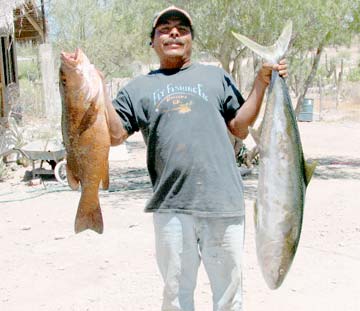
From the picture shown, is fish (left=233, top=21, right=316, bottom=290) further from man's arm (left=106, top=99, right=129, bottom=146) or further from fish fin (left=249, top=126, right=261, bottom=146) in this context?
man's arm (left=106, top=99, right=129, bottom=146)

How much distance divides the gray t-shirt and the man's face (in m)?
0.09

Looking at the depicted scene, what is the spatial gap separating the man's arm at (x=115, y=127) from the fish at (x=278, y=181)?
0.62 m

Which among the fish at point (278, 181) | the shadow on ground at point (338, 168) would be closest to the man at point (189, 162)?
the fish at point (278, 181)

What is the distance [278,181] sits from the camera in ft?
9.07

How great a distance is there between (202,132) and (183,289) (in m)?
0.77

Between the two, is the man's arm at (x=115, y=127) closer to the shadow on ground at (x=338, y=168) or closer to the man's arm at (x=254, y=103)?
the man's arm at (x=254, y=103)

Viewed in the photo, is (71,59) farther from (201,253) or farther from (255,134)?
(201,253)

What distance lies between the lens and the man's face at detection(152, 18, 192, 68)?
3.05 m

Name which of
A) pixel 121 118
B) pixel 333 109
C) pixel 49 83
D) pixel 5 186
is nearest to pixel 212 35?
pixel 5 186

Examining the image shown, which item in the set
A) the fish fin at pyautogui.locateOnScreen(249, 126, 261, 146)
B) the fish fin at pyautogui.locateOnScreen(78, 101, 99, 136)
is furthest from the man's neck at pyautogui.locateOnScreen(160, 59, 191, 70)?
the fish fin at pyautogui.locateOnScreen(78, 101, 99, 136)

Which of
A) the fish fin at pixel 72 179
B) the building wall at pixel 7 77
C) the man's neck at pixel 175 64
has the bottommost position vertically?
the building wall at pixel 7 77

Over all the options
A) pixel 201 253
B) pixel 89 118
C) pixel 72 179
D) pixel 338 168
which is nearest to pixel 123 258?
pixel 201 253

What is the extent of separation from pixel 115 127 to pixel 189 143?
0.36 m

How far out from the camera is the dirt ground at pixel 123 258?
4.86 meters
